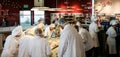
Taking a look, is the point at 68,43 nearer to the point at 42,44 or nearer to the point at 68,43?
the point at 68,43

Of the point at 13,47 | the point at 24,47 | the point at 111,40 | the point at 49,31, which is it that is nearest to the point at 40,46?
the point at 24,47

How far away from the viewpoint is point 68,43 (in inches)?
197

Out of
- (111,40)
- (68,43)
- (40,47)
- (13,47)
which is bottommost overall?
(111,40)

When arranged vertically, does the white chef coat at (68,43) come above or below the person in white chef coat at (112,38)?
above

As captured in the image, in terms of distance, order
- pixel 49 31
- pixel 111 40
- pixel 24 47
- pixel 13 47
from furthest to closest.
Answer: pixel 111 40, pixel 49 31, pixel 13 47, pixel 24 47

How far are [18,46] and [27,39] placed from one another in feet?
1.93

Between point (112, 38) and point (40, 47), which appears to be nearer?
point (40, 47)

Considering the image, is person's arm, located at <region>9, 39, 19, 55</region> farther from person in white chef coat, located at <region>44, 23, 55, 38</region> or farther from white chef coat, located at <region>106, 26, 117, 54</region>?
white chef coat, located at <region>106, 26, 117, 54</region>

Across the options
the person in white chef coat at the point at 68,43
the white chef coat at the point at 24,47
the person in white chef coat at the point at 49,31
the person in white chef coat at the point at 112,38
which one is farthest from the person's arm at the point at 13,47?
the person in white chef coat at the point at 112,38

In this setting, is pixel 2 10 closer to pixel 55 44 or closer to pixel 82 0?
pixel 82 0

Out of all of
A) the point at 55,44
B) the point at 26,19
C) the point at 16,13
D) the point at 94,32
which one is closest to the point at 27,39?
the point at 55,44

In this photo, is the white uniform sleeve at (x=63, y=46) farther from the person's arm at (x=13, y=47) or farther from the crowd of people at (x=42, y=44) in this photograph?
the person's arm at (x=13, y=47)

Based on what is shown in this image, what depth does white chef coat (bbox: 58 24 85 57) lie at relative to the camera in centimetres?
497

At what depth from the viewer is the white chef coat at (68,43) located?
497 centimetres
